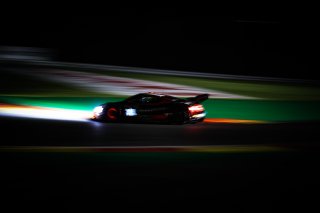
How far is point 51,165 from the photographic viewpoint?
8.67 metres

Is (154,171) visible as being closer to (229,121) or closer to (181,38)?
(229,121)

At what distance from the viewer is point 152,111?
14398mm

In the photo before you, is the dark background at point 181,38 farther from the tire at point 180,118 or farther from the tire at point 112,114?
the tire at point 112,114

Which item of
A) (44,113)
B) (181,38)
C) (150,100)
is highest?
(181,38)

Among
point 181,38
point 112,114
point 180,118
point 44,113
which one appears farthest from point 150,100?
point 181,38

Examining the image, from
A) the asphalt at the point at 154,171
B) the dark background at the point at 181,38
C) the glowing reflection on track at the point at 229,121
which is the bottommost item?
the asphalt at the point at 154,171

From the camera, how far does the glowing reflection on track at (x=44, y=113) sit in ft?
→ 49.9

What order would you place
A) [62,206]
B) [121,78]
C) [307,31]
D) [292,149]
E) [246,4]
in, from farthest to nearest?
[246,4], [307,31], [121,78], [292,149], [62,206]

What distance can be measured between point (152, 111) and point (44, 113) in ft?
11.7

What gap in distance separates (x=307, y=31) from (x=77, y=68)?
1318cm

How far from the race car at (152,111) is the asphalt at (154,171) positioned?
90 centimetres

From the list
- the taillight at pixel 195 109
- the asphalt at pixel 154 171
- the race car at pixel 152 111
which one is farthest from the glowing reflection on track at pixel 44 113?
the taillight at pixel 195 109

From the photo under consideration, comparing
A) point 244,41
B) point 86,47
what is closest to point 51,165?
point 244,41

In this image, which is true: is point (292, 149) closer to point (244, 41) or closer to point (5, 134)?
point (5, 134)
